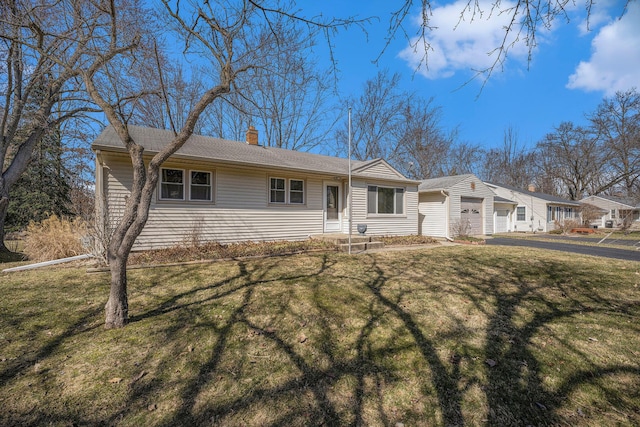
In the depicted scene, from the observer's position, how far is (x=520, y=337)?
3406 mm

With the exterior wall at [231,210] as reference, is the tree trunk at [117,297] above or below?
below

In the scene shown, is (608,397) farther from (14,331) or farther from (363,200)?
(363,200)

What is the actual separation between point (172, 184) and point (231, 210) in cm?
199

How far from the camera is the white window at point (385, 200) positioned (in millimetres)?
12863

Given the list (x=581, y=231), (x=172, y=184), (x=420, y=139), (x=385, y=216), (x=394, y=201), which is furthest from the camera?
(x=420, y=139)

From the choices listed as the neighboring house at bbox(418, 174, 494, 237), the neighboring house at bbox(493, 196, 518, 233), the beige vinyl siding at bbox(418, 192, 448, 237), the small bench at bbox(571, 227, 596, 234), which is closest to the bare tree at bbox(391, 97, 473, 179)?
the neighboring house at bbox(493, 196, 518, 233)

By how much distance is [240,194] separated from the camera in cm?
1000

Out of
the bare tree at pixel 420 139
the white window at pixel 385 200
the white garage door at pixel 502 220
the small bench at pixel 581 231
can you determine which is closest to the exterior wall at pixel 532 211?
the white garage door at pixel 502 220

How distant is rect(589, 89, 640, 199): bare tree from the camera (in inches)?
1190

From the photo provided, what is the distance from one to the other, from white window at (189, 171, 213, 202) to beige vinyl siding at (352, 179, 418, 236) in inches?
230

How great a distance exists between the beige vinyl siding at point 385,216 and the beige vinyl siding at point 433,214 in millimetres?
2397

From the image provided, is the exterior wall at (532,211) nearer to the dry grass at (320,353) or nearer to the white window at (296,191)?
the white window at (296,191)

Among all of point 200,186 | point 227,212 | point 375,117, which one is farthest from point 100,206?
point 375,117

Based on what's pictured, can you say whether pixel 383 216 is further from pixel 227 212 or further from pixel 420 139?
pixel 420 139
